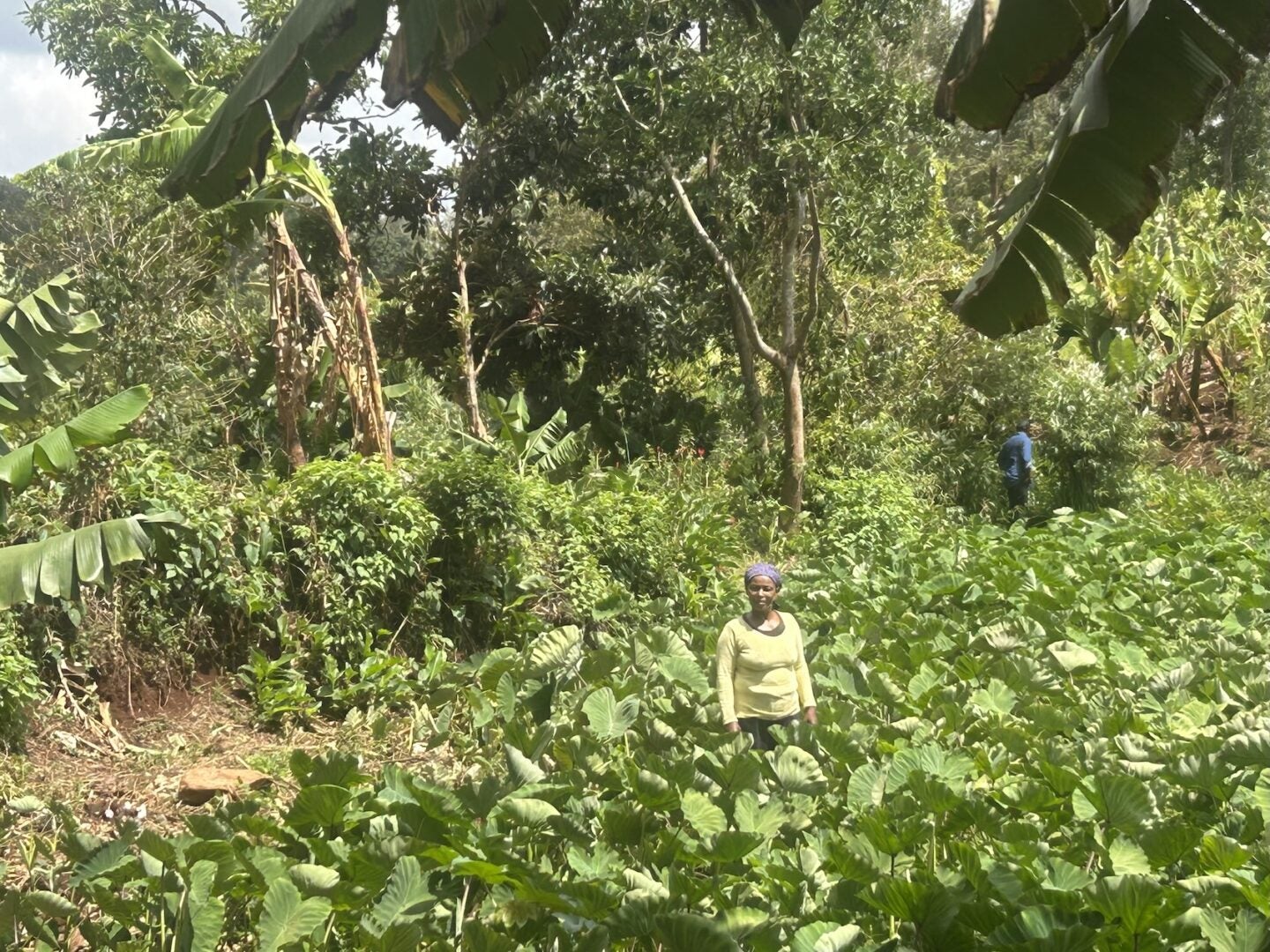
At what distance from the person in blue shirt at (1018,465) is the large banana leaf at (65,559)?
10046mm

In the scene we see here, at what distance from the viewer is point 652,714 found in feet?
18.8

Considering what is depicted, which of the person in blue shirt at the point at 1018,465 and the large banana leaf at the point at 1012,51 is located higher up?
the person in blue shirt at the point at 1018,465

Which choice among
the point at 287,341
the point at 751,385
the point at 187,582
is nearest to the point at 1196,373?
the point at 751,385

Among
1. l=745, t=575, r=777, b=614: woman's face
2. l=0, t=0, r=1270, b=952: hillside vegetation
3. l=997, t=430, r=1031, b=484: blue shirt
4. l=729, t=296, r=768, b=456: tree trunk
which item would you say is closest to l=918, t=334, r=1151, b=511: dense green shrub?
l=0, t=0, r=1270, b=952: hillside vegetation

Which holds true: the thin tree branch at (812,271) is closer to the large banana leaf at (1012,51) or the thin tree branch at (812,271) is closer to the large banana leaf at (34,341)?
the large banana leaf at (34,341)

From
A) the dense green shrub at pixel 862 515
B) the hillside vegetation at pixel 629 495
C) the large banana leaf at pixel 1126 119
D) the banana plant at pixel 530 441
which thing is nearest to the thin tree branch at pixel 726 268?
the hillside vegetation at pixel 629 495

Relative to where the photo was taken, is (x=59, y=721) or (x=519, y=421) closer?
(x=59, y=721)

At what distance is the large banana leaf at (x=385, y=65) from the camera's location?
346 cm

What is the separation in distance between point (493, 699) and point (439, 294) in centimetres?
801

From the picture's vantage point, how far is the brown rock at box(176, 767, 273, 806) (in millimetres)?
6348

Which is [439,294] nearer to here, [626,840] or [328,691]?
[328,691]

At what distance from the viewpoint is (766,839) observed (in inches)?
144

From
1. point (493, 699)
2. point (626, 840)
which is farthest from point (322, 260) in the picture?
point (626, 840)

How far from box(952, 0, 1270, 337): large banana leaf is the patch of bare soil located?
381cm
